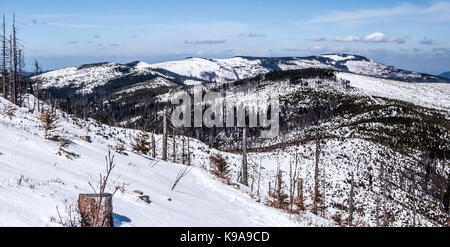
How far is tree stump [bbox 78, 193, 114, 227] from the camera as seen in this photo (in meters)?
6.60

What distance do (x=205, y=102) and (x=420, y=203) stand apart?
139 m

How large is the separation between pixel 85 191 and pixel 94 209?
3.22 metres

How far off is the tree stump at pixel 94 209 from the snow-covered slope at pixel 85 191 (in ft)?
1.82

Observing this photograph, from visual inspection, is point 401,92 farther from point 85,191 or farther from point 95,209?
point 95,209

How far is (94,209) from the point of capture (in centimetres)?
665

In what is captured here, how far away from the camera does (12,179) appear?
26.8 feet

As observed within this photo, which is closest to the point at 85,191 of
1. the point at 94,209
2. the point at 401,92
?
the point at 94,209

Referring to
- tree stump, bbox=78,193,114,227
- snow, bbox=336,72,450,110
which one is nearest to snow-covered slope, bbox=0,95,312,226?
tree stump, bbox=78,193,114,227

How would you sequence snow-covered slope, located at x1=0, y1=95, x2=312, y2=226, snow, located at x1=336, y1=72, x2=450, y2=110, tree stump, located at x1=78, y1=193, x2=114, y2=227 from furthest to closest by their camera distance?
snow, located at x1=336, y1=72, x2=450, y2=110
snow-covered slope, located at x1=0, y1=95, x2=312, y2=226
tree stump, located at x1=78, y1=193, x2=114, y2=227

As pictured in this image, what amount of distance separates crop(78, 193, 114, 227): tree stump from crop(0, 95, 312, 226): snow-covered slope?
55 centimetres

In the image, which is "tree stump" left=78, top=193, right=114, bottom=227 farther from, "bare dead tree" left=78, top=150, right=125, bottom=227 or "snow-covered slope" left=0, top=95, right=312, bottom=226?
"snow-covered slope" left=0, top=95, right=312, bottom=226

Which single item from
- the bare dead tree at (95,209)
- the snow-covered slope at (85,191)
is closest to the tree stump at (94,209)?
the bare dead tree at (95,209)

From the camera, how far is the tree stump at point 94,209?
6602mm

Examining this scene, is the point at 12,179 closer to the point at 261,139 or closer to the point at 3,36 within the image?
the point at 3,36
